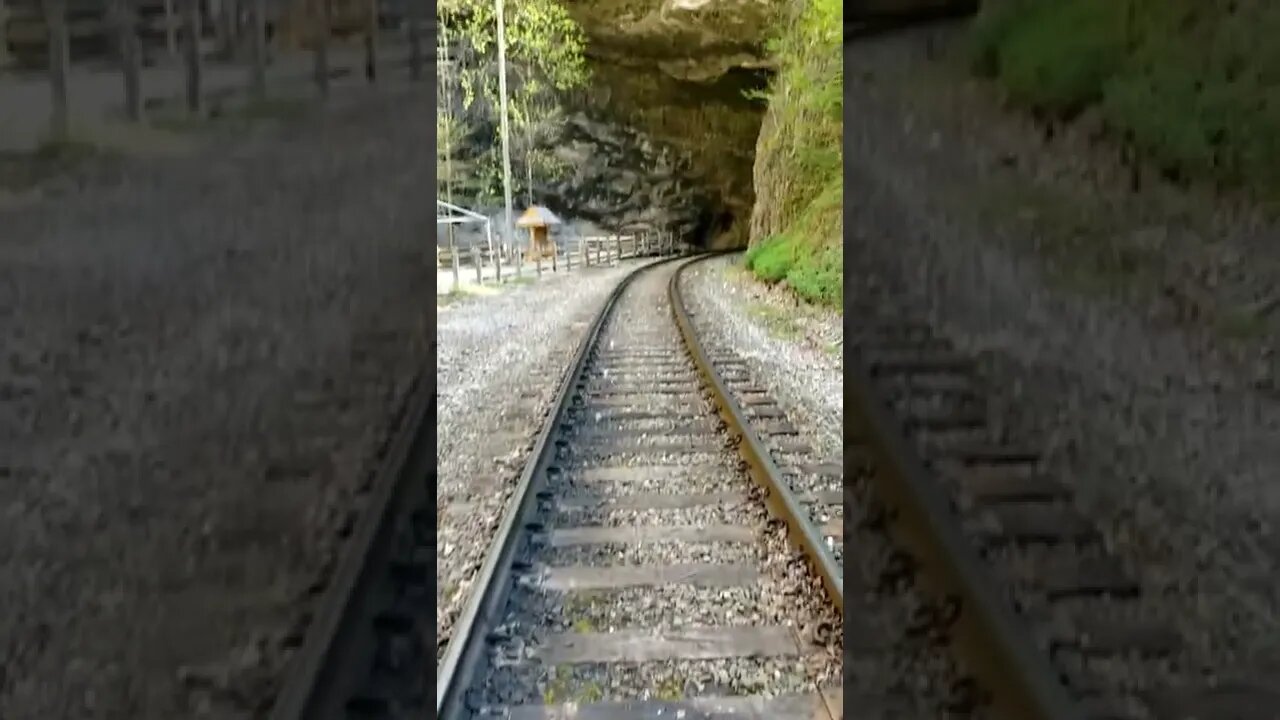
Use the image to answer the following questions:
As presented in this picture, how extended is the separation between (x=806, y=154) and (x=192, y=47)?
555 centimetres

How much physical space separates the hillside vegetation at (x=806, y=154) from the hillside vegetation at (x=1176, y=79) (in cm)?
229

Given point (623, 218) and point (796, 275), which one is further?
point (623, 218)

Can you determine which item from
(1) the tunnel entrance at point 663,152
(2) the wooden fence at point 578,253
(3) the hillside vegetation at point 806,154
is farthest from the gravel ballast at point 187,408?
(1) the tunnel entrance at point 663,152

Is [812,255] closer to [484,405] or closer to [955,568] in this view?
[484,405]

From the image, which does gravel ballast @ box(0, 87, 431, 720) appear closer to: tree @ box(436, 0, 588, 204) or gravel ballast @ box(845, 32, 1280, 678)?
gravel ballast @ box(845, 32, 1280, 678)

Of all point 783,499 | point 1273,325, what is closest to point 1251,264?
point 1273,325

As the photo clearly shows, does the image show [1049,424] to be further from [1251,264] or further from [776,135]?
[776,135]

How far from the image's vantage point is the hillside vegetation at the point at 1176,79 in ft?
4.23

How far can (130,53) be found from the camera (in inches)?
53.0

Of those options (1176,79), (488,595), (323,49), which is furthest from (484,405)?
(1176,79)

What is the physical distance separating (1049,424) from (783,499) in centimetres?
117

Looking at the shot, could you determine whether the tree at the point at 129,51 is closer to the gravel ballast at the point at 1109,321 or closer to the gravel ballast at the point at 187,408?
the gravel ballast at the point at 187,408

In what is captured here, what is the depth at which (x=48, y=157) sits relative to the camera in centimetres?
125

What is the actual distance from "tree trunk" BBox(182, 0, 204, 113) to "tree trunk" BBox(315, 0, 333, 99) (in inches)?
7.2
